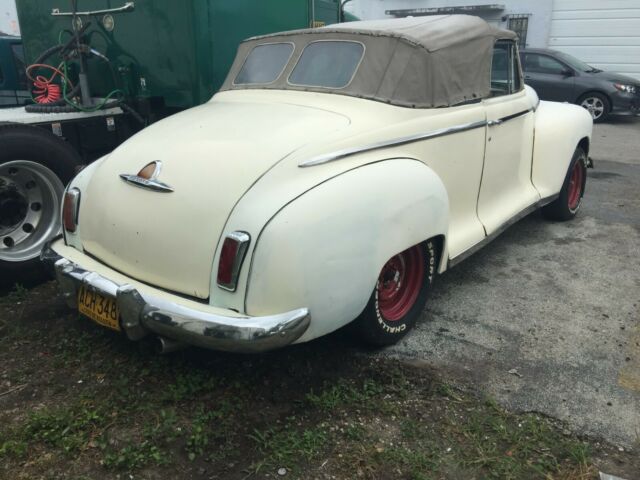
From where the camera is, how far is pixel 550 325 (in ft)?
11.7

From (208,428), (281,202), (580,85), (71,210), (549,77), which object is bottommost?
(208,428)

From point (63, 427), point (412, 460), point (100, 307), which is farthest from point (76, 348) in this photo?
point (412, 460)

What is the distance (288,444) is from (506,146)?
111 inches

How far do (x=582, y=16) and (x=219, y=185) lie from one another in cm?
1676

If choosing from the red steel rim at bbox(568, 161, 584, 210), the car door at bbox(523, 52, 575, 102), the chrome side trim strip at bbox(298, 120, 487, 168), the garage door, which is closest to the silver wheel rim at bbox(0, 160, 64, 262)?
the chrome side trim strip at bbox(298, 120, 487, 168)

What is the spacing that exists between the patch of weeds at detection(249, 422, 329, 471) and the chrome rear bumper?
440mm

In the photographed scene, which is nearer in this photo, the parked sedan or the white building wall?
the white building wall

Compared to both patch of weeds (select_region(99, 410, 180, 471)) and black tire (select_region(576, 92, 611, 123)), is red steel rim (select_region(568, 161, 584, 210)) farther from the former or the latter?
black tire (select_region(576, 92, 611, 123))

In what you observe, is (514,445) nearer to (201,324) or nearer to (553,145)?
(201,324)

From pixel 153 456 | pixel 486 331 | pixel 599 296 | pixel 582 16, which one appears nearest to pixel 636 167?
pixel 599 296

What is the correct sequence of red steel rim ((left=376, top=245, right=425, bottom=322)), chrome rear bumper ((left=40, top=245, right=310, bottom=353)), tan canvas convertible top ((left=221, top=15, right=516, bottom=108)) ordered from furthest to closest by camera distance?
tan canvas convertible top ((left=221, top=15, right=516, bottom=108)) → red steel rim ((left=376, top=245, right=425, bottom=322)) → chrome rear bumper ((left=40, top=245, right=310, bottom=353))

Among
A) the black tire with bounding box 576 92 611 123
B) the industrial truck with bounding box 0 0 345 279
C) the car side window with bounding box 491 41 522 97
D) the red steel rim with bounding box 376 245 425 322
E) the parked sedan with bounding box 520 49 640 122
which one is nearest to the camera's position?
the red steel rim with bounding box 376 245 425 322

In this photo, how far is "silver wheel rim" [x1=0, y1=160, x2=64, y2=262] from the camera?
3.80 metres

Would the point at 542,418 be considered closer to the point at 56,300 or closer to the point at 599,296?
the point at 599,296
